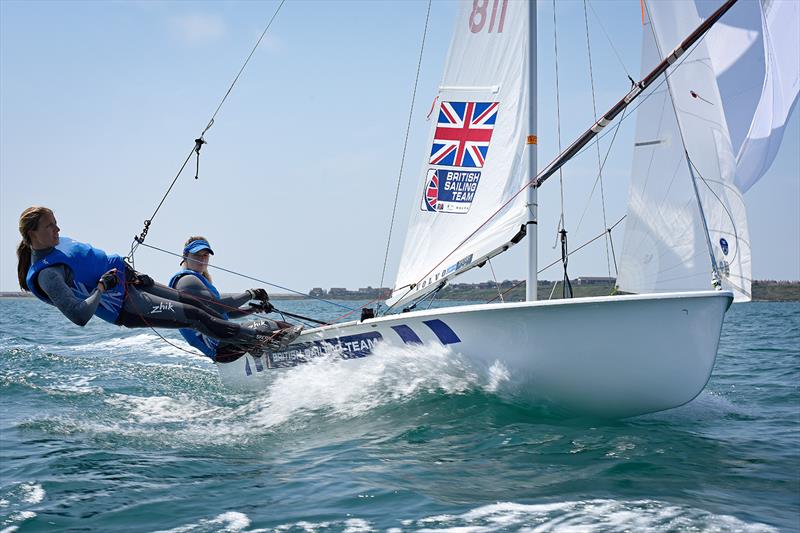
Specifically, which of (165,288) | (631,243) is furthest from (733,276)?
(165,288)

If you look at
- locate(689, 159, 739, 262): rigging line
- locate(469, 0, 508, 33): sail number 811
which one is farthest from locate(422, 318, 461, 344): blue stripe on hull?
locate(469, 0, 508, 33): sail number 811

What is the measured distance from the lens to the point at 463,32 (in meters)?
6.91

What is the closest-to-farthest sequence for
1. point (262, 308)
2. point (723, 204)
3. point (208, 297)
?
point (723, 204), point (208, 297), point (262, 308)

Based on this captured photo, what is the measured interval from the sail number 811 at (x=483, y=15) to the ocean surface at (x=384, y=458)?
3241 mm

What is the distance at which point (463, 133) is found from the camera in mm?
6730

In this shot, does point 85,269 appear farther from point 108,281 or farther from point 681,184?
point 681,184

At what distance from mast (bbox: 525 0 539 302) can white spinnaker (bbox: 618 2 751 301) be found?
1604 mm

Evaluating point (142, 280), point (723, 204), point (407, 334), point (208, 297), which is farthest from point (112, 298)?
point (723, 204)

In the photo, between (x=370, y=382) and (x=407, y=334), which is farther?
(x=370, y=382)

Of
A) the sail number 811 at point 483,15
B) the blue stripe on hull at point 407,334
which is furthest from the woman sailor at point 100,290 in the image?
the sail number 811 at point 483,15

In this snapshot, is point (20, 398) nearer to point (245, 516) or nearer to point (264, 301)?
point (264, 301)

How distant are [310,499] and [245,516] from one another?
15.2 inches

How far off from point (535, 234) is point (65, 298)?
154 inches

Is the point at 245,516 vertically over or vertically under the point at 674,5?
under
